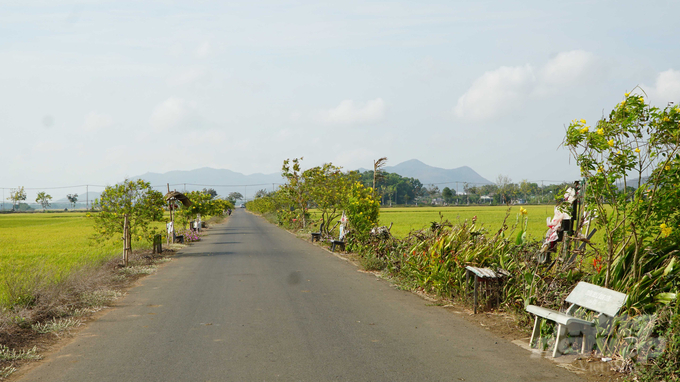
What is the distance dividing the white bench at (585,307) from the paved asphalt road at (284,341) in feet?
1.42

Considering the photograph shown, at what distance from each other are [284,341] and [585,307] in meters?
3.47

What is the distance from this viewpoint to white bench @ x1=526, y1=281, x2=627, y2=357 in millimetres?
5152

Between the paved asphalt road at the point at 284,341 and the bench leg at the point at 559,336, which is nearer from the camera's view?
the paved asphalt road at the point at 284,341

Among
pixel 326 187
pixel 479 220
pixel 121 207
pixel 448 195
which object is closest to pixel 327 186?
pixel 326 187

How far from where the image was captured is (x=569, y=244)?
23.5ft

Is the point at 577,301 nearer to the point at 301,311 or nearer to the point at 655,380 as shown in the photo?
the point at 655,380

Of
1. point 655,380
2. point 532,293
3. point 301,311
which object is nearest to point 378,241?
point 301,311

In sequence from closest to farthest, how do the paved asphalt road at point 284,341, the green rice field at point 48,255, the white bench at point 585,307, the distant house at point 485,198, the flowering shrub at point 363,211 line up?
the paved asphalt road at point 284,341, the white bench at point 585,307, the green rice field at point 48,255, the flowering shrub at point 363,211, the distant house at point 485,198

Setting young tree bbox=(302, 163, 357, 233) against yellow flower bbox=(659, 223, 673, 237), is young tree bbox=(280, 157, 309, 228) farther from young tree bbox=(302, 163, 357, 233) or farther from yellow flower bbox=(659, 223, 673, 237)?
yellow flower bbox=(659, 223, 673, 237)

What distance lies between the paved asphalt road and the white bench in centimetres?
43

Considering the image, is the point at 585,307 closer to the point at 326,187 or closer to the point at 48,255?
the point at 48,255

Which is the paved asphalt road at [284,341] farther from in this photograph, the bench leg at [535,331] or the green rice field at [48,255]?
the green rice field at [48,255]

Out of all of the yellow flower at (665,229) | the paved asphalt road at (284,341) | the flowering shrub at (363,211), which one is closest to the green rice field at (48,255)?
the paved asphalt road at (284,341)

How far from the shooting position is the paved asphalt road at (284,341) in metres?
4.87
